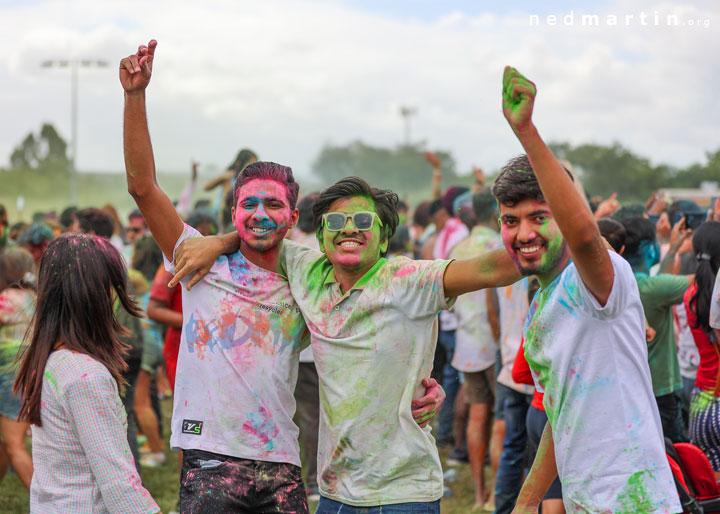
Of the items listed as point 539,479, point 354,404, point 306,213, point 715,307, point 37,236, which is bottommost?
point 539,479

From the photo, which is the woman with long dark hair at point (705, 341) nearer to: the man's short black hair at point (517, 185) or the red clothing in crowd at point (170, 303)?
the man's short black hair at point (517, 185)

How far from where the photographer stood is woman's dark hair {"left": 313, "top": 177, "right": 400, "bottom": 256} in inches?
127

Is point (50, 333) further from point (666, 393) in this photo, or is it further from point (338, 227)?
point (666, 393)

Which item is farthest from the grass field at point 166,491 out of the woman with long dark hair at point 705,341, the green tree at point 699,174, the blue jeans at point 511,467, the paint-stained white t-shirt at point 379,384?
the green tree at point 699,174

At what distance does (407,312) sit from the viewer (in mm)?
3012

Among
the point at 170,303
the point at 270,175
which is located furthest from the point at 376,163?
the point at 270,175

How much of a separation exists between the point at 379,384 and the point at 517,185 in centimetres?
93

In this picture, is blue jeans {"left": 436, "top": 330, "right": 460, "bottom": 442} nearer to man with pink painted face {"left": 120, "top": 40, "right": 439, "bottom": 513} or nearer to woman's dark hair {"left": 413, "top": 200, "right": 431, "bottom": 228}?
woman's dark hair {"left": 413, "top": 200, "right": 431, "bottom": 228}

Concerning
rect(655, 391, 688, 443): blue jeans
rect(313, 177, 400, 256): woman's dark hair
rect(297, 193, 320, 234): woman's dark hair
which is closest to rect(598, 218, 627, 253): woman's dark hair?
rect(655, 391, 688, 443): blue jeans

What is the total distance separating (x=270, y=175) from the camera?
134 inches

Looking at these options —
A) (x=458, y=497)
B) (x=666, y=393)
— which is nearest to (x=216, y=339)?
(x=666, y=393)

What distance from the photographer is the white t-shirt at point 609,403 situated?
2400 mm

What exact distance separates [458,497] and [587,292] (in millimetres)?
4103

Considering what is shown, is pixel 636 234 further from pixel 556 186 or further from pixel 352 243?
pixel 556 186
